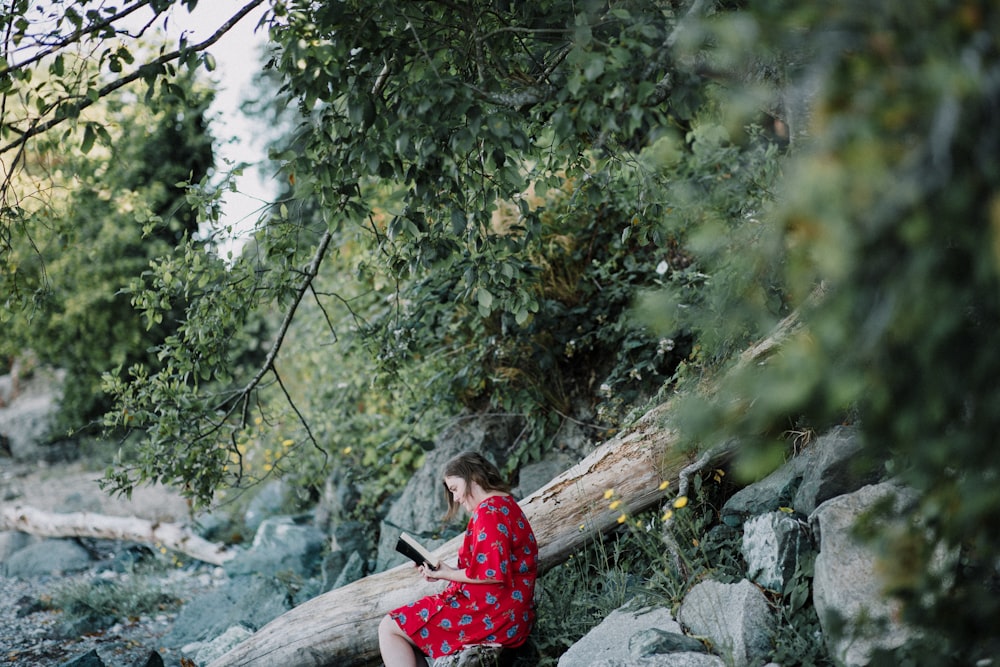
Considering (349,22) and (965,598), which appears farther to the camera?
(349,22)

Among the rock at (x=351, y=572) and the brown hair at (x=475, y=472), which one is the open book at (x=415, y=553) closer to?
the brown hair at (x=475, y=472)

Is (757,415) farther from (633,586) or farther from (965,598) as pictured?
(633,586)

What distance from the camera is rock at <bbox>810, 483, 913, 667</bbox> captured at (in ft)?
9.79

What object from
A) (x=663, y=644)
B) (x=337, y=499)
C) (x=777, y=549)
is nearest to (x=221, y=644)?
(x=337, y=499)

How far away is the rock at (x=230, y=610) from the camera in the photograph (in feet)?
19.7

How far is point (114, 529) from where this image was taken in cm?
853

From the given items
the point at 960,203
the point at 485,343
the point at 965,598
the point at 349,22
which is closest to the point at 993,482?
the point at 965,598

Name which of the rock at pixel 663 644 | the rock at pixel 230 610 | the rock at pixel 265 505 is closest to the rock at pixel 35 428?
the rock at pixel 265 505

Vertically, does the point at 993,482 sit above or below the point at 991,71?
below

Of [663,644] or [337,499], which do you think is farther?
[337,499]

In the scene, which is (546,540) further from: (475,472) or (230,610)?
(230,610)

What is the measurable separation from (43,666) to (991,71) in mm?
6193

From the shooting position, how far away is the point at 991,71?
4.49 feet

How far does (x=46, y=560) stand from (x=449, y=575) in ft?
20.0
